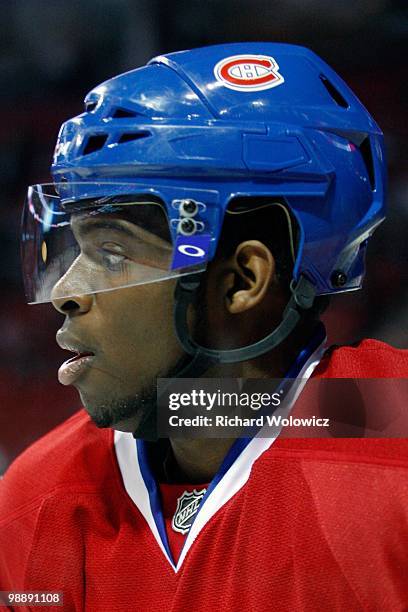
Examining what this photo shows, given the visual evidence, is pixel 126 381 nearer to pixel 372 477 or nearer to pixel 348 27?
pixel 372 477

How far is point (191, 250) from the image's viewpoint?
1098 mm

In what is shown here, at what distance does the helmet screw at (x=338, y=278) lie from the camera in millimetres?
1192

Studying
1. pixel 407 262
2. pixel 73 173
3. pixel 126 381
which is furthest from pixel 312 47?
pixel 126 381

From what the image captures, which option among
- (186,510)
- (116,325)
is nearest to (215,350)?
(116,325)

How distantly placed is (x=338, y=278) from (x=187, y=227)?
227 millimetres

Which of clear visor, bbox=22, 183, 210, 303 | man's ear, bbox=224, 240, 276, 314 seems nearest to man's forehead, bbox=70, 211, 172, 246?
clear visor, bbox=22, 183, 210, 303

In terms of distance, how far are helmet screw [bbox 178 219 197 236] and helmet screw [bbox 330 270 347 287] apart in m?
0.21

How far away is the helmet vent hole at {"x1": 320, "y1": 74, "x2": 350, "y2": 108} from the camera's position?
1.20 m

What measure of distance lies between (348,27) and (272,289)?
630 mm

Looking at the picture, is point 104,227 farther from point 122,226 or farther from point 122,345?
point 122,345

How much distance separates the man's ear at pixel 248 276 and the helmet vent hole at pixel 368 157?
18 cm

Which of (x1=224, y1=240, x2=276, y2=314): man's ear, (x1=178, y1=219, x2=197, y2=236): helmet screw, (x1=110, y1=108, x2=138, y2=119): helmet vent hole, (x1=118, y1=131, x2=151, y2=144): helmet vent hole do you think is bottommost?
(x1=224, y1=240, x2=276, y2=314): man's ear

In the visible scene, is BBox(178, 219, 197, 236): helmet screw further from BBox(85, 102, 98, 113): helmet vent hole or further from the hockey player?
BBox(85, 102, 98, 113): helmet vent hole

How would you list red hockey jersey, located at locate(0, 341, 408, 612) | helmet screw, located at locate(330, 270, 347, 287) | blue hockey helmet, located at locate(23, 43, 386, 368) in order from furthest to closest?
helmet screw, located at locate(330, 270, 347, 287), blue hockey helmet, located at locate(23, 43, 386, 368), red hockey jersey, located at locate(0, 341, 408, 612)
